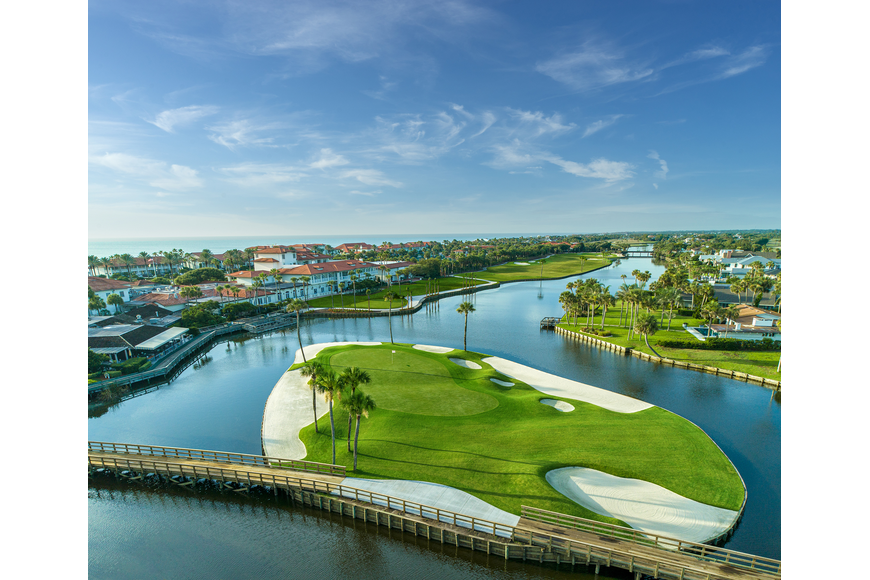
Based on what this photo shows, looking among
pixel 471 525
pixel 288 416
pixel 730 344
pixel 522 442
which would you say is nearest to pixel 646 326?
pixel 730 344

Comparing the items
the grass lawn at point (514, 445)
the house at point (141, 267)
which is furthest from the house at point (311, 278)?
the grass lawn at point (514, 445)

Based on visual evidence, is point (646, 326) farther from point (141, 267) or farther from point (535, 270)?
point (141, 267)

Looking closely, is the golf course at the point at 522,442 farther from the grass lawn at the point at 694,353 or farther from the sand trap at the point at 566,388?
the grass lawn at the point at 694,353

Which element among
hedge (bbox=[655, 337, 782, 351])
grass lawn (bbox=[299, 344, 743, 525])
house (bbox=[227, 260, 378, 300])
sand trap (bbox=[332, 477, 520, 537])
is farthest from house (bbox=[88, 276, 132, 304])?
hedge (bbox=[655, 337, 782, 351])

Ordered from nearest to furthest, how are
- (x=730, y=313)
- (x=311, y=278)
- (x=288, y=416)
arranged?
(x=288, y=416), (x=730, y=313), (x=311, y=278)
